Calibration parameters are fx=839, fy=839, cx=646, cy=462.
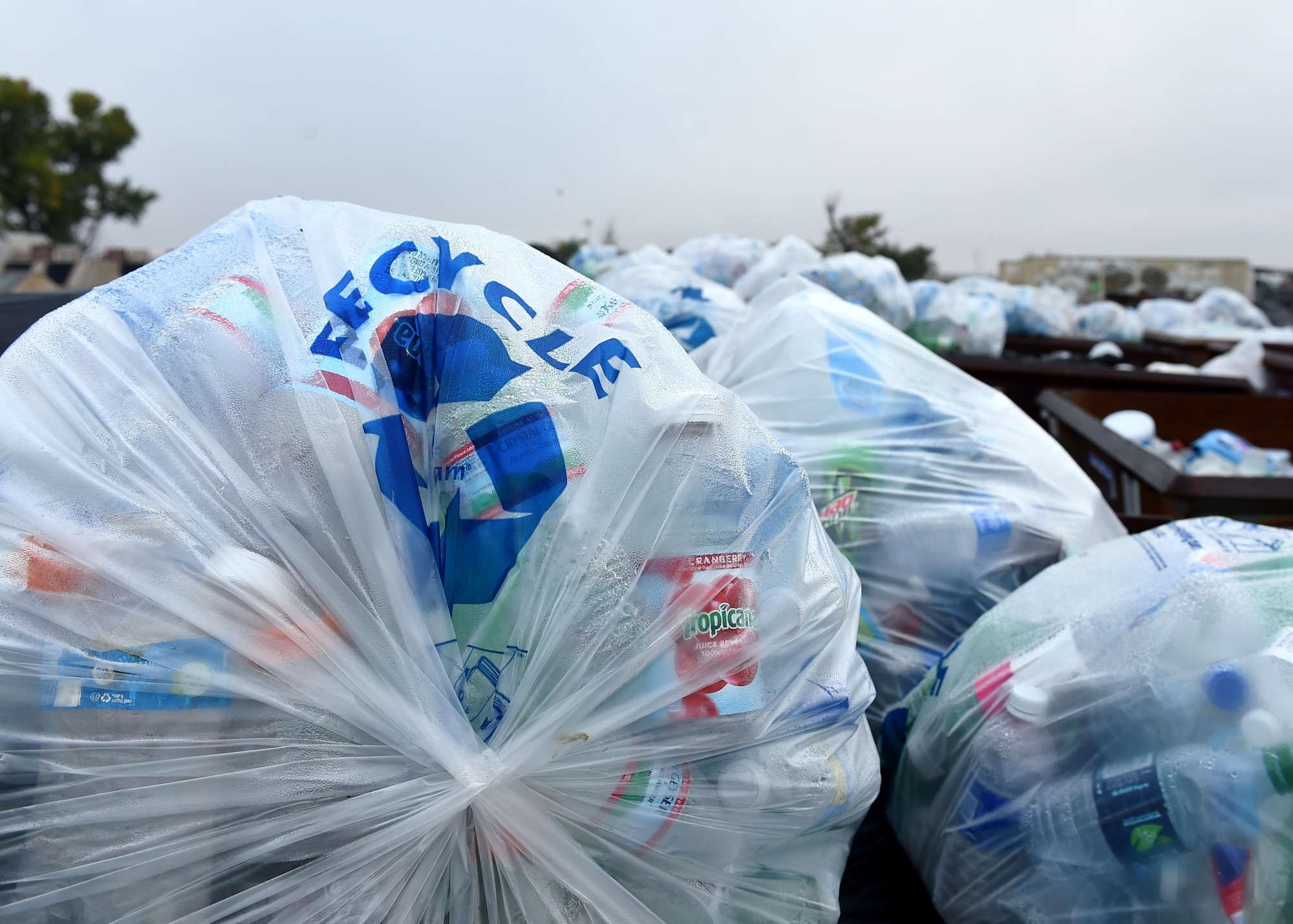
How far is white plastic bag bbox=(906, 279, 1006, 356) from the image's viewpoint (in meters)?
4.21

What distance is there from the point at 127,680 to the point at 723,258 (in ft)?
15.0

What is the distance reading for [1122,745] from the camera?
3.25 feet

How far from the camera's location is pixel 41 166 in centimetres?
1783

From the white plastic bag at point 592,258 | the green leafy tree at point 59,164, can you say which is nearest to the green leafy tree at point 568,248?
the white plastic bag at point 592,258

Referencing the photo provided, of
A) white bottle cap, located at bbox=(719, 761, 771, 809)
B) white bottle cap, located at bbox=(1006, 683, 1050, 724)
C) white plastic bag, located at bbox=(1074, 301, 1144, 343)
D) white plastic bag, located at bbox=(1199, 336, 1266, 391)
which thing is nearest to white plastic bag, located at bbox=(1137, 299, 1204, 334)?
white plastic bag, located at bbox=(1074, 301, 1144, 343)

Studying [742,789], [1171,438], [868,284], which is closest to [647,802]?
[742,789]

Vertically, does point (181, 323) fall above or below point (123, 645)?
above

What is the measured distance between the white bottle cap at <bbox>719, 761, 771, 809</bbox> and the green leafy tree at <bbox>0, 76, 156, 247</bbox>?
22.3 m

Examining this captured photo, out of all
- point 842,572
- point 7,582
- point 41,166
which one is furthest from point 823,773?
point 41,166

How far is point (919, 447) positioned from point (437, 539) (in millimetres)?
926

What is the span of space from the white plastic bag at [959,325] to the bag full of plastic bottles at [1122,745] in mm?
3143

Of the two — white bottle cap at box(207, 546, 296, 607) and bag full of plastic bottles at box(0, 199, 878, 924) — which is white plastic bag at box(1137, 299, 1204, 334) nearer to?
bag full of plastic bottles at box(0, 199, 878, 924)

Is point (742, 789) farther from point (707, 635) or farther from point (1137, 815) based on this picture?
point (1137, 815)

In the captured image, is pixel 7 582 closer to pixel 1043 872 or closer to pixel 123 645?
pixel 123 645
